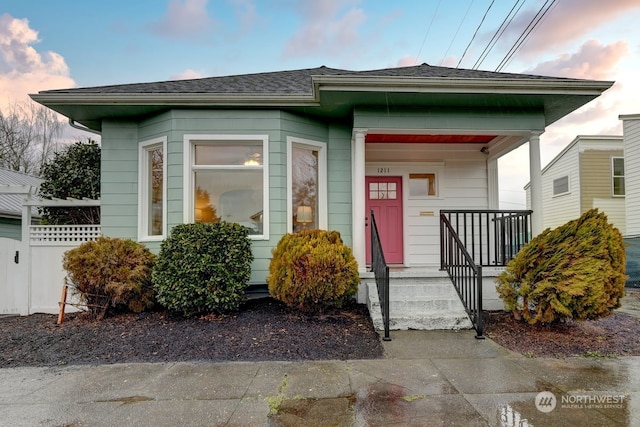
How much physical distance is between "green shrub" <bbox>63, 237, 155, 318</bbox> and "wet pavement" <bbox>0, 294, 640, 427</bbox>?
147 cm

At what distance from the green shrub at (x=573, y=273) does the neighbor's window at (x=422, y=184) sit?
2.92m

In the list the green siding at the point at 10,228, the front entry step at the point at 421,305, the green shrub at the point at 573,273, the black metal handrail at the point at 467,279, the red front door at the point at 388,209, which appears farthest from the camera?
the green siding at the point at 10,228

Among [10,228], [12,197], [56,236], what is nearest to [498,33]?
[56,236]

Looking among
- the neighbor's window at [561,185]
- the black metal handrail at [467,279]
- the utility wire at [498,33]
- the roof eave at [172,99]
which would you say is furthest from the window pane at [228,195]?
the neighbor's window at [561,185]

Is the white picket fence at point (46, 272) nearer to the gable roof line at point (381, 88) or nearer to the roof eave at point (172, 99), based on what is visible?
the roof eave at point (172, 99)

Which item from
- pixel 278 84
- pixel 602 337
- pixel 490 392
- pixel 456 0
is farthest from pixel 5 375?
pixel 456 0

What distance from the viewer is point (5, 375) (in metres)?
3.21

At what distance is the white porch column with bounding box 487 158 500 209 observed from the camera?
23.0ft

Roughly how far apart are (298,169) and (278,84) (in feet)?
5.39

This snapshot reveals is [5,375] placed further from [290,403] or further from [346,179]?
[346,179]

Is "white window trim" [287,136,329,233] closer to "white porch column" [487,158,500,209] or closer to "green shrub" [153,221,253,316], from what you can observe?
"green shrub" [153,221,253,316]

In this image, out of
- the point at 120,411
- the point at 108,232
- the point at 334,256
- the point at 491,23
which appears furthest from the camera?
the point at 491,23

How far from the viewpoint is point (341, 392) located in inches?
107

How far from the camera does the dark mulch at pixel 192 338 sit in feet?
11.8
